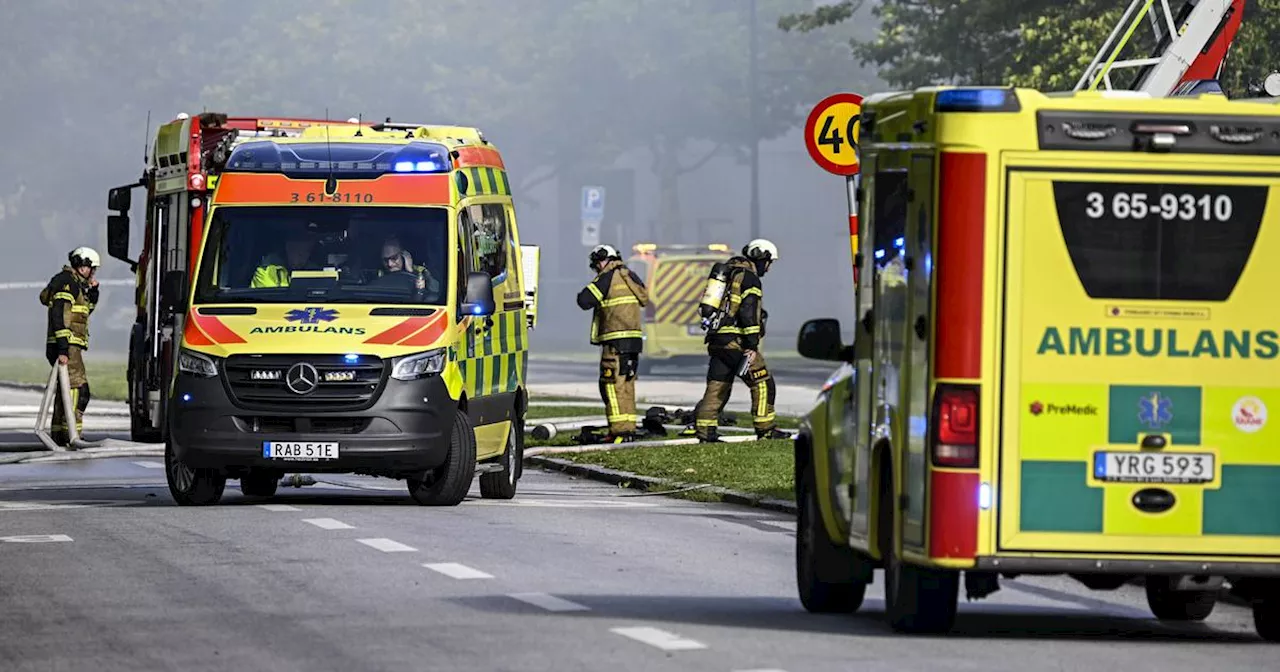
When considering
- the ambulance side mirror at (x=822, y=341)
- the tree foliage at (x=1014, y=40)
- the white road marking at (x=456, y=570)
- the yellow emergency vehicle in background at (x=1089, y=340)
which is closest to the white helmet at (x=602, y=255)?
the tree foliage at (x=1014, y=40)

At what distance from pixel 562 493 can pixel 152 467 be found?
532 centimetres

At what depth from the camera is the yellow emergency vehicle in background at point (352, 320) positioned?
18.5 metres

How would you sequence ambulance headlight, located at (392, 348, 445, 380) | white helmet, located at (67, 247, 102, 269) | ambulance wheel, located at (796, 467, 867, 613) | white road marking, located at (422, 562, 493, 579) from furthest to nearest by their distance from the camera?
1. white helmet, located at (67, 247, 102, 269)
2. ambulance headlight, located at (392, 348, 445, 380)
3. white road marking, located at (422, 562, 493, 579)
4. ambulance wheel, located at (796, 467, 867, 613)

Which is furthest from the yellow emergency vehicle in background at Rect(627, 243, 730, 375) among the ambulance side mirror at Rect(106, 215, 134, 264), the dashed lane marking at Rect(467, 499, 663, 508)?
the dashed lane marking at Rect(467, 499, 663, 508)

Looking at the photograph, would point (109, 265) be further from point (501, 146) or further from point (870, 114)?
point (870, 114)

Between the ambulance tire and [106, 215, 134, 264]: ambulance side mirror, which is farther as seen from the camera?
[106, 215, 134, 264]: ambulance side mirror

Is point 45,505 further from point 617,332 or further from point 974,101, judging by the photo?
point 974,101

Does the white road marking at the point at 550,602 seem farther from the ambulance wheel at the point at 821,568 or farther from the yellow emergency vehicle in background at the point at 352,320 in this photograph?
the yellow emergency vehicle in background at the point at 352,320

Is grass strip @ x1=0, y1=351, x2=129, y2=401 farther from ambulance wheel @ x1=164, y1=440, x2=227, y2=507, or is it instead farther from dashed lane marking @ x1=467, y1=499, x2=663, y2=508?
ambulance wheel @ x1=164, y1=440, x2=227, y2=507

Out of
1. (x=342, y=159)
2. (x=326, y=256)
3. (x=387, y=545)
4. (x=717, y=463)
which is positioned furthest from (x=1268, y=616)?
(x=717, y=463)

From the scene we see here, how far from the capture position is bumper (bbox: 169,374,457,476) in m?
18.4

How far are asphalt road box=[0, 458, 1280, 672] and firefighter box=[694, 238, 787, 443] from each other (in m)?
6.01

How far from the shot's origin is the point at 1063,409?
10.8 metres

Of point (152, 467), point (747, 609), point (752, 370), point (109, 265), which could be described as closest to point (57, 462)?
point (152, 467)
